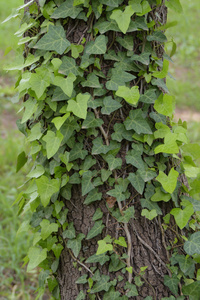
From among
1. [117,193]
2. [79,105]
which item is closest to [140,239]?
[117,193]

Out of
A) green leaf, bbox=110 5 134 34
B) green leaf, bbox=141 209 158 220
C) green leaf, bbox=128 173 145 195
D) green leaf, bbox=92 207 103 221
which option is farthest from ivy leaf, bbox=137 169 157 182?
green leaf, bbox=110 5 134 34

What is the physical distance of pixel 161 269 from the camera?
151cm

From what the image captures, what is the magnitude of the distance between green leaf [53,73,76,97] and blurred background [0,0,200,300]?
44 cm

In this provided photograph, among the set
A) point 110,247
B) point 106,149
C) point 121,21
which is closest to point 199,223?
point 110,247

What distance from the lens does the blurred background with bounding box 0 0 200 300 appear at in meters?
2.39

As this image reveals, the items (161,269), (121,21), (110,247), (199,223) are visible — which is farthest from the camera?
(199,223)

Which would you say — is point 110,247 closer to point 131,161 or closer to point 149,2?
point 131,161

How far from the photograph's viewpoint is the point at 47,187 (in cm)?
145

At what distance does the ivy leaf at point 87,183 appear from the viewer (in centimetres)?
144

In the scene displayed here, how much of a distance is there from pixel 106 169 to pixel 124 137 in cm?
17

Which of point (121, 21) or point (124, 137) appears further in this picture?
point (124, 137)

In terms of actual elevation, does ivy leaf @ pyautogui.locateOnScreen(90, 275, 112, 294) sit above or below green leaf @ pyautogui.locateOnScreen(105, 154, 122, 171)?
below

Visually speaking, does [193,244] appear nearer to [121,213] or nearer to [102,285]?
[121,213]

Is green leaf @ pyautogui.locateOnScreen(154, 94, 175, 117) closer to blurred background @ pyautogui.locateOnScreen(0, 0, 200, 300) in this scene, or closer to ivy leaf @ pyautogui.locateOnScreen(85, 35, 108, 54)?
ivy leaf @ pyautogui.locateOnScreen(85, 35, 108, 54)
